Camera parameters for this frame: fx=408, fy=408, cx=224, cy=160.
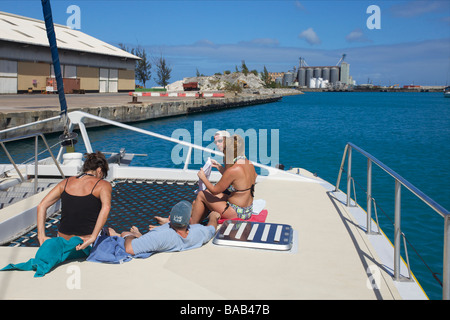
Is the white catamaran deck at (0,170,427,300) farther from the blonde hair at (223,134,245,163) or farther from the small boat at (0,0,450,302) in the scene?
the blonde hair at (223,134,245,163)

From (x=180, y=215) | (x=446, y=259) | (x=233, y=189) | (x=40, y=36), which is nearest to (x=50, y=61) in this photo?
(x=40, y=36)

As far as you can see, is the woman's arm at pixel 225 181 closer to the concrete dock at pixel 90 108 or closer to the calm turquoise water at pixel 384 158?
the calm turquoise water at pixel 384 158

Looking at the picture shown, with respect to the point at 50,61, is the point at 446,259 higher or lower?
lower

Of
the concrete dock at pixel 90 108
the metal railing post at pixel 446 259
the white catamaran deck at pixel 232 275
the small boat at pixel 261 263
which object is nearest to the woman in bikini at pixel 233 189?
the small boat at pixel 261 263

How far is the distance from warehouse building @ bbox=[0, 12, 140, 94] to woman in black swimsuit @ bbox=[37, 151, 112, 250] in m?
33.0

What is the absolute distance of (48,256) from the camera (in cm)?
376

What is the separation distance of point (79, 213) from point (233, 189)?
200cm

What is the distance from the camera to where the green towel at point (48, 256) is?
3732mm

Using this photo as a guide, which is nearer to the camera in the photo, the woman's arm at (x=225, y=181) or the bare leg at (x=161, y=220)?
the woman's arm at (x=225, y=181)

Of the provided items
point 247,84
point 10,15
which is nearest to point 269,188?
point 10,15

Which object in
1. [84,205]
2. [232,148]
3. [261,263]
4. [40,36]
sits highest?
[40,36]

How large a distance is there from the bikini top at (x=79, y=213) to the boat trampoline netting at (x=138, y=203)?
1.15m

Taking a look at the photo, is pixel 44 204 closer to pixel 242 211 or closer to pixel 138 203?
pixel 242 211

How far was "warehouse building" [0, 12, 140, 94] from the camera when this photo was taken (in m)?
34.1
